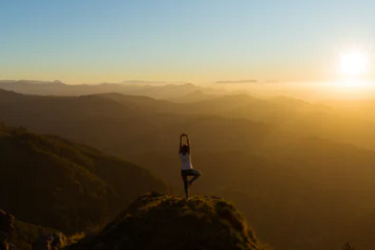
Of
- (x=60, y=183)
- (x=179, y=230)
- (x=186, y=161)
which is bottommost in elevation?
(x=60, y=183)

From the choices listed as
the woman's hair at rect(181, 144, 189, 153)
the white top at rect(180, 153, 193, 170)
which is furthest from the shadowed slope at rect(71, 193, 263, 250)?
the woman's hair at rect(181, 144, 189, 153)

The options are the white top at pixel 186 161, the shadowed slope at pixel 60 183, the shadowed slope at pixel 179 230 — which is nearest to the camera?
the shadowed slope at pixel 179 230

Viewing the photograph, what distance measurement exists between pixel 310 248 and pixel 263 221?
2214cm

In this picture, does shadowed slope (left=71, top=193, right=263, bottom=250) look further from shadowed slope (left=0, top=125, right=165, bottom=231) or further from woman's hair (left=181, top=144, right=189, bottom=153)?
shadowed slope (left=0, top=125, right=165, bottom=231)

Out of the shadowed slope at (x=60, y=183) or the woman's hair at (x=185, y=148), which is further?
the shadowed slope at (x=60, y=183)

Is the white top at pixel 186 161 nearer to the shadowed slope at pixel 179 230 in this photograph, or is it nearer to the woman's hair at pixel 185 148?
the woman's hair at pixel 185 148

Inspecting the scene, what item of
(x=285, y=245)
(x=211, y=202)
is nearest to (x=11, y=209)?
(x=285, y=245)

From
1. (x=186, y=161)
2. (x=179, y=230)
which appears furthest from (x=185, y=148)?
(x=179, y=230)

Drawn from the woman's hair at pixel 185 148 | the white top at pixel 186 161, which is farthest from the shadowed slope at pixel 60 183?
the woman's hair at pixel 185 148

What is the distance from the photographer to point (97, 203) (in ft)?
373

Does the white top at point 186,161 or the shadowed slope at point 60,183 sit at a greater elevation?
the white top at point 186,161

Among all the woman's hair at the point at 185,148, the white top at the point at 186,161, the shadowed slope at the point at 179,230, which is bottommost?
the shadowed slope at the point at 179,230

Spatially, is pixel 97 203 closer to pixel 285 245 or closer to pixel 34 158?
pixel 34 158

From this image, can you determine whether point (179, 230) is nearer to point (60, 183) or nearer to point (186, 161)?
point (186, 161)
